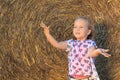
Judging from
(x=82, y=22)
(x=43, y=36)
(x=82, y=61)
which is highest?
(x=82, y=22)

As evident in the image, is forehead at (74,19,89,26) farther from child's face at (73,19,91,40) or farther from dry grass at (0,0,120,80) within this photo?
dry grass at (0,0,120,80)

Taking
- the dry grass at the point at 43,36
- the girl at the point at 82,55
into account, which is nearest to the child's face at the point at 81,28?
the girl at the point at 82,55

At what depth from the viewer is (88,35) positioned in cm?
354

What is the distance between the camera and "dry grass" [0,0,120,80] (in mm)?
3889

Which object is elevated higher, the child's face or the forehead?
the forehead

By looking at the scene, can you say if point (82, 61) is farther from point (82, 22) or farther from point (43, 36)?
point (43, 36)

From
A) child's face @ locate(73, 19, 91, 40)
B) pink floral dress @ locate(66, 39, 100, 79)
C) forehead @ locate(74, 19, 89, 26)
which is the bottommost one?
pink floral dress @ locate(66, 39, 100, 79)

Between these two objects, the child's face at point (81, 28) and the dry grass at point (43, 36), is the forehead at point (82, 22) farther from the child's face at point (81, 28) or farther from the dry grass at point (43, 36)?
the dry grass at point (43, 36)

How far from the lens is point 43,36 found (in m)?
3.97

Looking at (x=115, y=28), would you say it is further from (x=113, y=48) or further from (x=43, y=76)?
(x=43, y=76)

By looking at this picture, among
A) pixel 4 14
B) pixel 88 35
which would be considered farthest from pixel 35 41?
pixel 88 35

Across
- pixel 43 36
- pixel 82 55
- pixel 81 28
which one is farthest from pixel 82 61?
pixel 43 36

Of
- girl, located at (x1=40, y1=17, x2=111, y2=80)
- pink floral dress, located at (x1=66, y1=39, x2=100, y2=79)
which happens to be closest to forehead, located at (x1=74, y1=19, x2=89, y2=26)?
girl, located at (x1=40, y1=17, x2=111, y2=80)

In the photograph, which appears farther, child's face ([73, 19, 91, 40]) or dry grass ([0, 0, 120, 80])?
dry grass ([0, 0, 120, 80])
